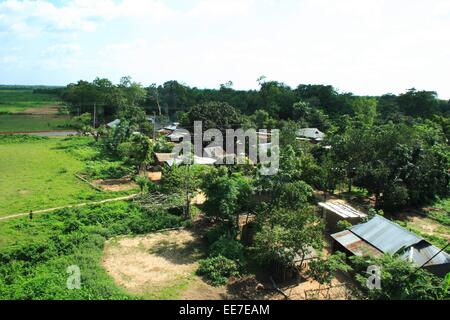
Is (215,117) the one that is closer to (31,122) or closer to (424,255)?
(424,255)

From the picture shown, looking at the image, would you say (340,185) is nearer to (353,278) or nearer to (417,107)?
(353,278)

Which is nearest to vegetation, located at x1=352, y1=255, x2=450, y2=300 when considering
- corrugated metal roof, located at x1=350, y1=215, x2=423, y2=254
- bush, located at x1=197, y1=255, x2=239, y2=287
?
corrugated metal roof, located at x1=350, y1=215, x2=423, y2=254

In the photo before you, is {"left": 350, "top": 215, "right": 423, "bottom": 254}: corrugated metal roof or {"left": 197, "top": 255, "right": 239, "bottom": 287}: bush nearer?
{"left": 197, "top": 255, "right": 239, "bottom": 287}: bush

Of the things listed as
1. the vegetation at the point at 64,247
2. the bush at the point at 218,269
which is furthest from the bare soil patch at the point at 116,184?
the bush at the point at 218,269

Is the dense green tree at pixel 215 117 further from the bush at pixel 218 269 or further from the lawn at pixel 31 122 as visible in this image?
the lawn at pixel 31 122

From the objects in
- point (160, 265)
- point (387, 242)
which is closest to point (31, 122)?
point (160, 265)

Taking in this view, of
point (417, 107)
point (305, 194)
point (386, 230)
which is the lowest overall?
point (386, 230)

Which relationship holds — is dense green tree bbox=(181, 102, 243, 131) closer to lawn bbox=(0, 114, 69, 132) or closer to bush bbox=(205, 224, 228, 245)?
bush bbox=(205, 224, 228, 245)

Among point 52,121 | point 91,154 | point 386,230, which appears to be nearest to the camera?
point 386,230
